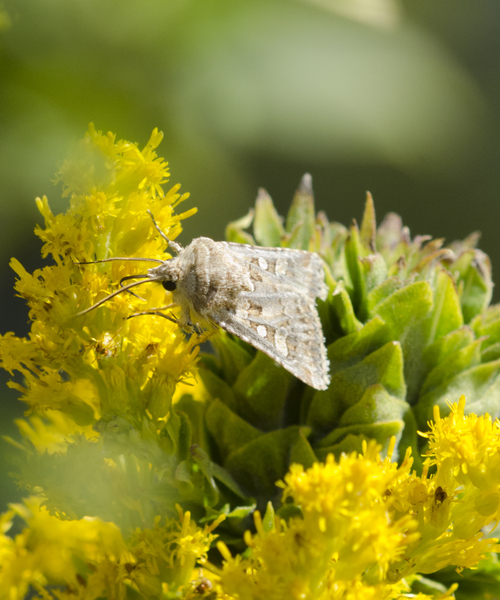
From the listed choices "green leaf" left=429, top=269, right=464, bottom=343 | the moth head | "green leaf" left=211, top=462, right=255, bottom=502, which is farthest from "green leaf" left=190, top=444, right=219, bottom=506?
"green leaf" left=429, top=269, right=464, bottom=343

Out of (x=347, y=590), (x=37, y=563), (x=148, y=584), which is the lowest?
(x=37, y=563)

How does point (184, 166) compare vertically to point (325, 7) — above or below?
below

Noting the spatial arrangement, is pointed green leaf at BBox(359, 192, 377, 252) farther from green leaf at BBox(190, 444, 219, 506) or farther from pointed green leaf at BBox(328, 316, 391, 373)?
green leaf at BBox(190, 444, 219, 506)

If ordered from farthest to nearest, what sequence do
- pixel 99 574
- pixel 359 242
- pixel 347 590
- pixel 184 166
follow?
1. pixel 184 166
2. pixel 359 242
3. pixel 99 574
4. pixel 347 590

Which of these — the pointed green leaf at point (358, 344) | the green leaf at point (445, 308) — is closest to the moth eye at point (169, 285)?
the pointed green leaf at point (358, 344)

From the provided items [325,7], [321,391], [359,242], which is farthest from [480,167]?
[321,391]

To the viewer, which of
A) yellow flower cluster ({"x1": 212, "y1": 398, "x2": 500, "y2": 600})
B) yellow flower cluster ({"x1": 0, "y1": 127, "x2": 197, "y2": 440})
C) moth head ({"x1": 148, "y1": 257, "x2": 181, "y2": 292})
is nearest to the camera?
yellow flower cluster ({"x1": 212, "y1": 398, "x2": 500, "y2": 600})

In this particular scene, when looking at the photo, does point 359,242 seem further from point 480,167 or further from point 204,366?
point 480,167
